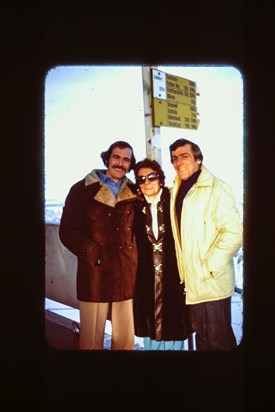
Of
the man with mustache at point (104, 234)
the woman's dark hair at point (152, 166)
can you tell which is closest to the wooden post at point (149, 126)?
the woman's dark hair at point (152, 166)

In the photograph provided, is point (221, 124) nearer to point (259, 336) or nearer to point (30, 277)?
point (259, 336)

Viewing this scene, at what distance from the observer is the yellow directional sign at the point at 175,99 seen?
2135 millimetres

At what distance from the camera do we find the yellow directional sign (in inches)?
84.0

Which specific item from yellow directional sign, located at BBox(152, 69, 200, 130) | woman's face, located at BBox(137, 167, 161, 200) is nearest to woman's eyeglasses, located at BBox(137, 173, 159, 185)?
woman's face, located at BBox(137, 167, 161, 200)

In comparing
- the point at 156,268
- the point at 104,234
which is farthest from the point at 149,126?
the point at 156,268

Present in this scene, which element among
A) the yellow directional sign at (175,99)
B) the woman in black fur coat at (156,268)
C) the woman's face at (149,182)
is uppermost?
the yellow directional sign at (175,99)

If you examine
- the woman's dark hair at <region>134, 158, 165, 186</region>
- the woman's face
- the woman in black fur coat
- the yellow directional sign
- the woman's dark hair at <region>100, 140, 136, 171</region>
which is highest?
the yellow directional sign

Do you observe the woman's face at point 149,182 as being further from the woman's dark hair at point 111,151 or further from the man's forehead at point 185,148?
the man's forehead at point 185,148

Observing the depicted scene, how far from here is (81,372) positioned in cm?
227

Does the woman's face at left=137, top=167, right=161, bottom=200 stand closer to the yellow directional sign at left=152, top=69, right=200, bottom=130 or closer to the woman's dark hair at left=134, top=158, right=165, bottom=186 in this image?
the woman's dark hair at left=134, top=158, right=165, bottom=186

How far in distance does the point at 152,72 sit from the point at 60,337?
157 cm

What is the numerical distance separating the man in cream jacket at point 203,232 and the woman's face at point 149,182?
10 centimetres

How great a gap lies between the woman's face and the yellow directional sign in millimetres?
264
